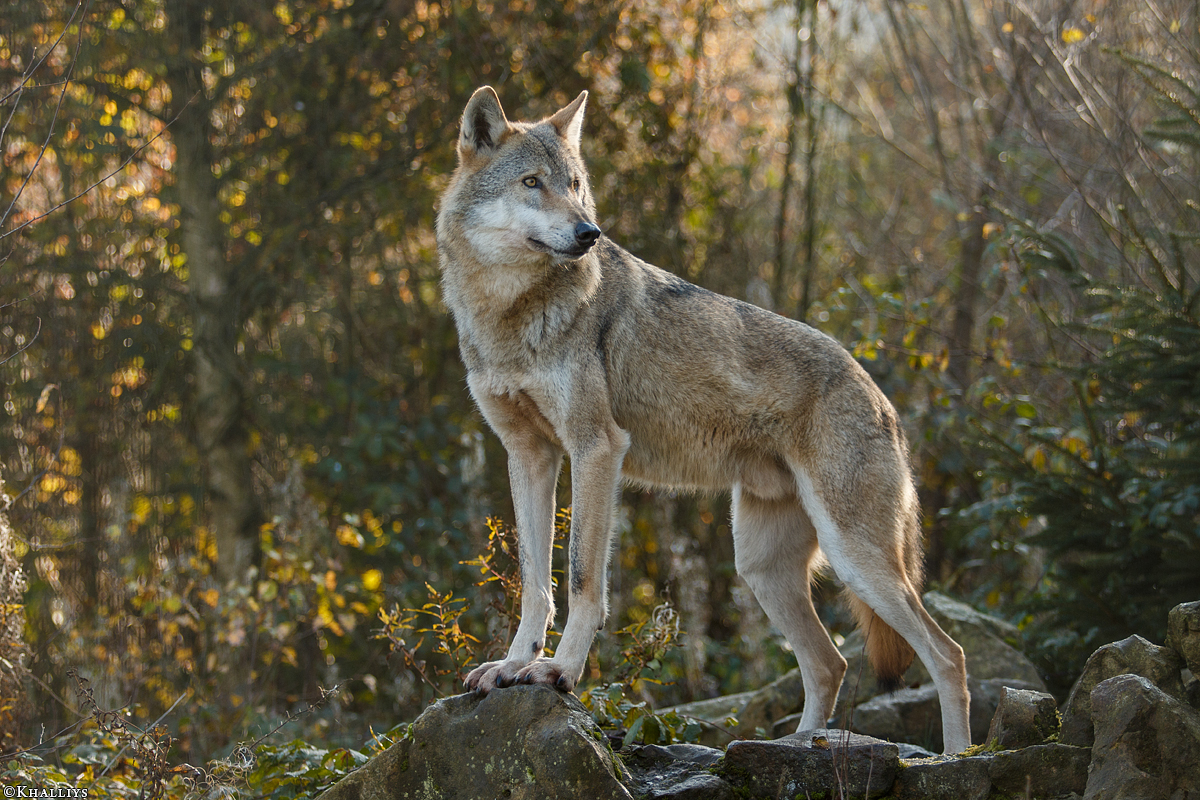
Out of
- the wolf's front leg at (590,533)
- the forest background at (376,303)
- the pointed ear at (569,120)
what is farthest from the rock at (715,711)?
the pointed ear at (569,120)

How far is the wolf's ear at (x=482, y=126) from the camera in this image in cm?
420

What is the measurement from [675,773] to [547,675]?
0.65 metres

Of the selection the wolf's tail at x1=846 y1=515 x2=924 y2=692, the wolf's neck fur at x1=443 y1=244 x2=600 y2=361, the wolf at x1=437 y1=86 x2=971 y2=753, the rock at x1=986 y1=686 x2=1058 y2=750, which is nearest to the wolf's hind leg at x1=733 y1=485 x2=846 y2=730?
the wolf at x1=437 y1=86 x2=971 y2=753

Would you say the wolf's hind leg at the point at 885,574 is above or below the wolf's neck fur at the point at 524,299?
below

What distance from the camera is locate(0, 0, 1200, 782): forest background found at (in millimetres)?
6918

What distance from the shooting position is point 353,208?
888 centimetres

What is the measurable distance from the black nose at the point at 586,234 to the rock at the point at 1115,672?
2508 millimetres

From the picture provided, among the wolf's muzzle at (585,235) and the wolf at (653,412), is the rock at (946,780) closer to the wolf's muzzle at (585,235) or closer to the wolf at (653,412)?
the wolf at (653,412)

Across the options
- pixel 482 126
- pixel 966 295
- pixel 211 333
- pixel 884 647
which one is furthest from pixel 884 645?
pixel 966 295

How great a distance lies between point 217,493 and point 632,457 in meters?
5.29

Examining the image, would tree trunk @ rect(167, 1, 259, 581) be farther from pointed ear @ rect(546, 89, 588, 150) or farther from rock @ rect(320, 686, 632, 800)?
rock @ rect(320, 686, 632, 800)

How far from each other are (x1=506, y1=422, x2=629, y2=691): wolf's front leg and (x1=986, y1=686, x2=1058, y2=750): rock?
1.54 meters

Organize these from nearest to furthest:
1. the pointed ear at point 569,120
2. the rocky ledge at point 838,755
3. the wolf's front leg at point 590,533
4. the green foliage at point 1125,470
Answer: the rocky ledge at point 838,755
the wolf's front leg at point 590,533
the pointed ear at point 569,120
the green foliage at point 1125,470

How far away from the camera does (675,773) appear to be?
3.54 meters
